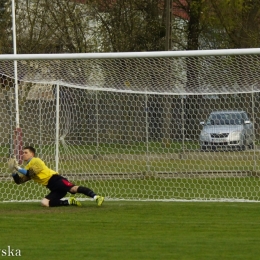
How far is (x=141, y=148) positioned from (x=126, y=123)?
637 mm

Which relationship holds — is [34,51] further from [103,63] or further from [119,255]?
[119,255]

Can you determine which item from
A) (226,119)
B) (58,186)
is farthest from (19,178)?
(226,119)

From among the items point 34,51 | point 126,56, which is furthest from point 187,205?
point 34,51

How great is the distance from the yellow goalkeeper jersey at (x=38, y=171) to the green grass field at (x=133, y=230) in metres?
0.52

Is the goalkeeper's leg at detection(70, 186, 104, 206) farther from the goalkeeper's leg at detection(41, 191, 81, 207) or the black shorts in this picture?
the goalkeeper's leg at detection(41, 191, 81, 207)

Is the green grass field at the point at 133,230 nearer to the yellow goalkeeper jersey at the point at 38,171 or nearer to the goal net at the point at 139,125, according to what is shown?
the yellow goalkeeper jersey at the point at 38,171

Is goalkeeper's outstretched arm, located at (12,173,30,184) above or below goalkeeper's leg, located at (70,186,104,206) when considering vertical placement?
above

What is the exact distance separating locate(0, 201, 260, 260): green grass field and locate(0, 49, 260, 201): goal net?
213cm

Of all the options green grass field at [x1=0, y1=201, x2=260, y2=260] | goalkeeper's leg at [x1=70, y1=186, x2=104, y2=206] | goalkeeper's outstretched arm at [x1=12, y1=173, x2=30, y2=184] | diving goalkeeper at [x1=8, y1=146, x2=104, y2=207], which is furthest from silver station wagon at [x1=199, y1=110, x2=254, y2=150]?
goalkeeper's outstretched arm at [x1=12, y1=173, x2=30, y2=184]

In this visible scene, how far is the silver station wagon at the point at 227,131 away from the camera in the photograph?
55.1 feet

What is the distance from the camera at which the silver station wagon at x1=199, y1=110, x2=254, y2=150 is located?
16.8 metres

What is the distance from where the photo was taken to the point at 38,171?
14070 mm

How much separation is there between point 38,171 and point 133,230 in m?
2.95

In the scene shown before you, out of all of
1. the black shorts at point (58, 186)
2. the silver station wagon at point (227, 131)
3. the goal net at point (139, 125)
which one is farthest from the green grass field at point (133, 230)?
the goal net at point (139, 125)
